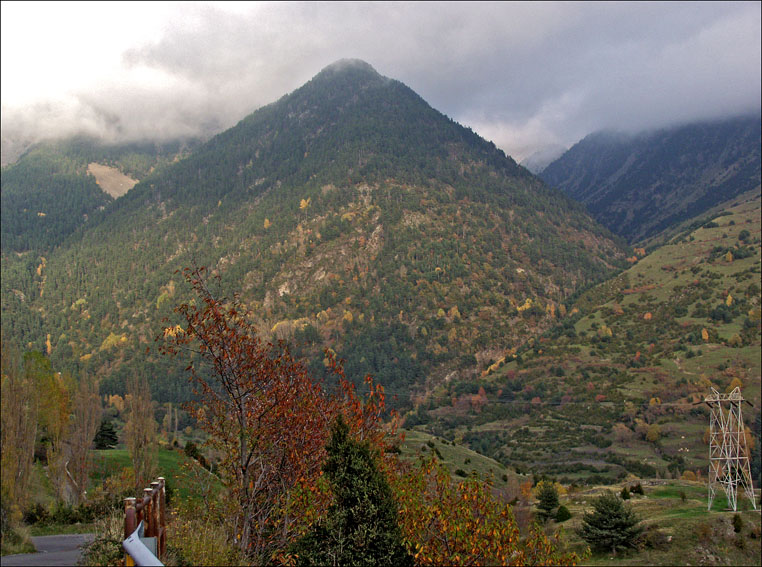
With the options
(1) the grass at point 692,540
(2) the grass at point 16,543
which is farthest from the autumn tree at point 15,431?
(1) the grass at point 692,540

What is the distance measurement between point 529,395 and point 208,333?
461ft

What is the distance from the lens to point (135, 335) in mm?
187125

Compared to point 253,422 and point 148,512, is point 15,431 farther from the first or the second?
point 148,512

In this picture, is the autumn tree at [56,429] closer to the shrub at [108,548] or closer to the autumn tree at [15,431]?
the autumn tree at [15,431]

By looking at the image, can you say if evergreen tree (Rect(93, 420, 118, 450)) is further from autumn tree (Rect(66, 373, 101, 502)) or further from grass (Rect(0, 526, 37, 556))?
grass (Rect(0, 526, 37, 556))

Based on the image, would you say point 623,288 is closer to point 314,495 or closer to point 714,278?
point 714,278

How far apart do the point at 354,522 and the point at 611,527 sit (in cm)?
2101

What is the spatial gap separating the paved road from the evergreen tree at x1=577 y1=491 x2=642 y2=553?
22.7m

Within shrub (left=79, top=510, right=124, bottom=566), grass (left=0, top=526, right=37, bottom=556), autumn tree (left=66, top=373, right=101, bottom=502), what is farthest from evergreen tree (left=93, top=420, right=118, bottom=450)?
shrub (left=79, top=510, right=124, bottom=566)

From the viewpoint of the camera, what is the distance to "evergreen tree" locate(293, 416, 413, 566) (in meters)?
11.2

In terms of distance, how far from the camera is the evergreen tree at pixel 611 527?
2695 cm

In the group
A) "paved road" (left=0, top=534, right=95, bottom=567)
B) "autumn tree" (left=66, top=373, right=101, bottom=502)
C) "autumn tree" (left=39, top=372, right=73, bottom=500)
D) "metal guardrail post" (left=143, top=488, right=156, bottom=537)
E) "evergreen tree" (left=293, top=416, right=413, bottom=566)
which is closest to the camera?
"metal guardrail post" (left=143, top=488, right=156, bottom=537)

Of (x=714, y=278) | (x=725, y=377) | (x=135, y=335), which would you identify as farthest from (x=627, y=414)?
(x=135, y=335)

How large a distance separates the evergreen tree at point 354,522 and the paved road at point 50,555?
289 inches
